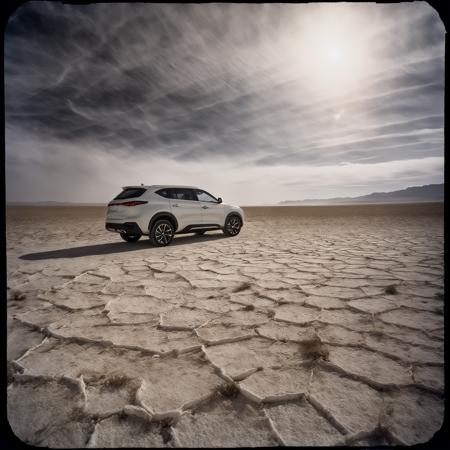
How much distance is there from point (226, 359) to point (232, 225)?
7.35m

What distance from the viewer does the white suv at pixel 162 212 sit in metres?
6.71

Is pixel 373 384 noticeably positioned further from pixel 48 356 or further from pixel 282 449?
pixel 48 356

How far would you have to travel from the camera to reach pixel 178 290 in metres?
3.70

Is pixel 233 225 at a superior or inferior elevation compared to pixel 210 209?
inferior

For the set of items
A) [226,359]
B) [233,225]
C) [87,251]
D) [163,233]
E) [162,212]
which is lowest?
[226,359]

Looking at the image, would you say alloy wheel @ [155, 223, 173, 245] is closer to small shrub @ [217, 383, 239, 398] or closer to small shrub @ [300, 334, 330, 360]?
small shrub @ [300, 334, 330, 360]

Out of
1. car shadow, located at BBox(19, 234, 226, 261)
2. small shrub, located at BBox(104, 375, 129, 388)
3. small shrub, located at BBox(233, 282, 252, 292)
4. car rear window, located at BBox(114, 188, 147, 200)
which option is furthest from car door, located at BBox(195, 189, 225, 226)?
small shrub, located at BBox(104, 375, 129, 388)

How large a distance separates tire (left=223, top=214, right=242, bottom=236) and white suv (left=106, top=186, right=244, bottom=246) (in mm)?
317

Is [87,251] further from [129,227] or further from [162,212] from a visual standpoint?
[162,212]

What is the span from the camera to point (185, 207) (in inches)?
304

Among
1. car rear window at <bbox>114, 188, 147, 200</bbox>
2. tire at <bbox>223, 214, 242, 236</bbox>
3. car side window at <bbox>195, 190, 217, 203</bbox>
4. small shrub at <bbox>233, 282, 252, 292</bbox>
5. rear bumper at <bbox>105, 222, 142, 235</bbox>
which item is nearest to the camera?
small shrub at <bbox>233, 282, 252, 292</bbox>

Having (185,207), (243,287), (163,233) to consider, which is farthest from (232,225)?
(243,287)

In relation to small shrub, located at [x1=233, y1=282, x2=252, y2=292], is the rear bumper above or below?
above

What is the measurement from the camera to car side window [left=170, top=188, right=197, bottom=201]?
755cm
